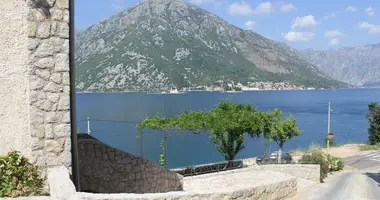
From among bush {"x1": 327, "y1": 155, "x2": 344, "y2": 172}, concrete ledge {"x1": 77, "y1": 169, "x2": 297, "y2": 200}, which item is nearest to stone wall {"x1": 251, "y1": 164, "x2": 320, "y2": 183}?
bush {"x1": 327, "y1": 155, "x2": 344, "y2": 172}

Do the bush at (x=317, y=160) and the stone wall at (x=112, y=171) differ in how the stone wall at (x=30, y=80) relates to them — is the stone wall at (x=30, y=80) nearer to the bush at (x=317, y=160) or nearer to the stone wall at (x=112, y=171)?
the stone wall at (x=112, y=171)

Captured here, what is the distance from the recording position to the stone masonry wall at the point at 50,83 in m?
4.19

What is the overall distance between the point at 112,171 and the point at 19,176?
9.37 feet

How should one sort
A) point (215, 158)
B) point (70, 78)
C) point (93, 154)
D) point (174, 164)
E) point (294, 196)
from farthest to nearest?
point (215, 158), point (174, 164), point (294, 196), point (93, 154), point (70, 78)

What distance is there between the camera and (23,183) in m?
4.09

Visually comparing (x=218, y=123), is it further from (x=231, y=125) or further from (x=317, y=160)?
(x=317, y=160)

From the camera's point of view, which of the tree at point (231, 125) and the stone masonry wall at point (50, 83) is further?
the tree at point (231, 125)

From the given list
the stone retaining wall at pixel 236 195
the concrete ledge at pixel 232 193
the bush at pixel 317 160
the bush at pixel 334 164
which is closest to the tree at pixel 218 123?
the bush at pixel 317 160

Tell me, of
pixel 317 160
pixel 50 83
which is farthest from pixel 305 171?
pixel 50 83

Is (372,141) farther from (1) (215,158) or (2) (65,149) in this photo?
(2) (65,149)

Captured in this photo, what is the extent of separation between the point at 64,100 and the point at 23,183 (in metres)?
1.05

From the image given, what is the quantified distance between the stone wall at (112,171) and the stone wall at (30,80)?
209 centimetres

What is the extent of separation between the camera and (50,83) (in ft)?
13.9

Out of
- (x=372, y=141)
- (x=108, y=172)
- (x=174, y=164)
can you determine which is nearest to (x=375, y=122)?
(x=372, y=141)
